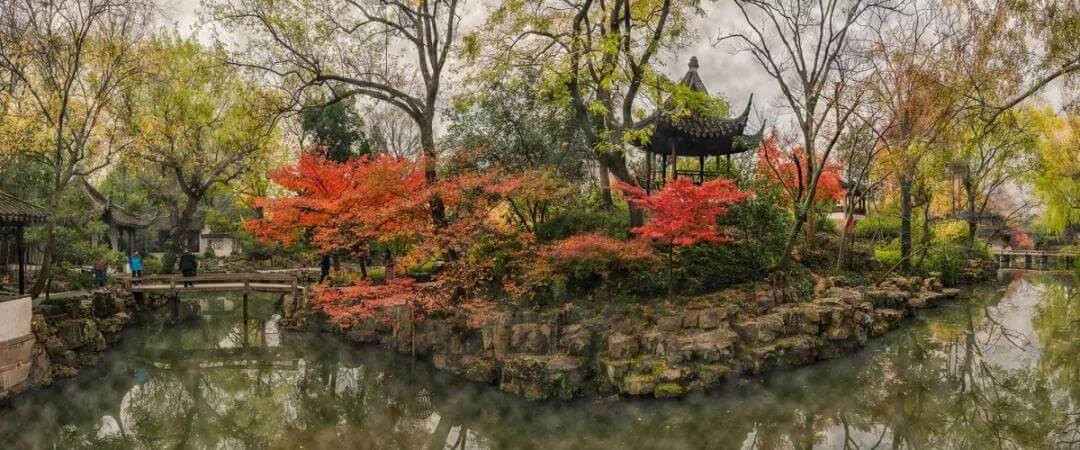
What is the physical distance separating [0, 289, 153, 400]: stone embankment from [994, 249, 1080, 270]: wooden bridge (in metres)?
41.6

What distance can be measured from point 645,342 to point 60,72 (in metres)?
15.8

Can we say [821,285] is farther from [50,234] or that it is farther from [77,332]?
[50,234]

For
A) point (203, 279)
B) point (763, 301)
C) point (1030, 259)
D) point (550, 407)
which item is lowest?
point (550, 407)

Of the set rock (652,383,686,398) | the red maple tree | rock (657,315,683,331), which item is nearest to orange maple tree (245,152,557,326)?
the red maple tree

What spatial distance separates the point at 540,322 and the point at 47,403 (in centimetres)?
959

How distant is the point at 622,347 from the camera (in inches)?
456

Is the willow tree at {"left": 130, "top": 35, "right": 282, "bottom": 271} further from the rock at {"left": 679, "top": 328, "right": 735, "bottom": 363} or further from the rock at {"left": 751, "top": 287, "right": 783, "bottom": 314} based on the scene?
the rock at {"left": 751, "top": 287, "right": 783, "bottom": 314}

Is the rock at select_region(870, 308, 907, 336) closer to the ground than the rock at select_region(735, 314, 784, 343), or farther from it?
closer to the ground

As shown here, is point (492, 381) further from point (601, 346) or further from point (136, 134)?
point (136, 134)

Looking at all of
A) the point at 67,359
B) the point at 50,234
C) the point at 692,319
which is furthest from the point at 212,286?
the point at 692,319

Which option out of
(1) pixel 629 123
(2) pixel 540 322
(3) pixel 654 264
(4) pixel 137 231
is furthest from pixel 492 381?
(4) pixel 137 231

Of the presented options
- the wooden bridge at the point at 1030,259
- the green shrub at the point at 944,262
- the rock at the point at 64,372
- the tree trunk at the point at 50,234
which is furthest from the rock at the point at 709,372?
the wooden bridge at the point at 1030,259

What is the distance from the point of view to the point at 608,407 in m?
10.5

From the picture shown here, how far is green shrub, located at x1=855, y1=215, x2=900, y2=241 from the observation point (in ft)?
86.9
